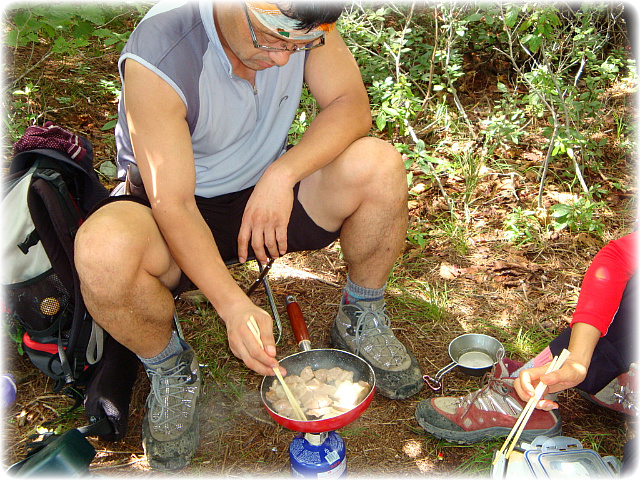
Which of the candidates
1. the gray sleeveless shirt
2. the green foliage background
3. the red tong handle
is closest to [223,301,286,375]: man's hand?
the red tong handle

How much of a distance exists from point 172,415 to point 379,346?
93cm

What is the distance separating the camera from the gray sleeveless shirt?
210 centimetres

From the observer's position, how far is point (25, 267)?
2.42 m

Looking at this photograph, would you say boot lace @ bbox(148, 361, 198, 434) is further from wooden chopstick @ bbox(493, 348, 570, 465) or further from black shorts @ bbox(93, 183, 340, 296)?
wooden chopstick @ bbox(493, 348, 570, 465)

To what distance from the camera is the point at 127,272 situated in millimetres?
2064

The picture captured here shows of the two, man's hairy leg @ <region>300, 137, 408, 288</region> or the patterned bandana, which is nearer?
the patterned bandana

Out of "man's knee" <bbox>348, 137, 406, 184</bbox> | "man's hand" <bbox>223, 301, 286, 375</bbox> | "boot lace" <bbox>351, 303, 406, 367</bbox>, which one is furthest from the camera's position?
"boot lace" <bbox>351, 303, 406, 367</bbox>

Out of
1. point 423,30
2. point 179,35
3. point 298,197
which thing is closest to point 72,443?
point 298,197

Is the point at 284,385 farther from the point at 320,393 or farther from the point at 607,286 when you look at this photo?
the point at 607,286

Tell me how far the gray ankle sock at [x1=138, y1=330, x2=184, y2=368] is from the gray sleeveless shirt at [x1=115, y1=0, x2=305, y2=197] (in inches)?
24.5

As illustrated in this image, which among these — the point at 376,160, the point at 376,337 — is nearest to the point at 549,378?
the point at 376,337

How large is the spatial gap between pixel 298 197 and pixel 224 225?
0.33 metres

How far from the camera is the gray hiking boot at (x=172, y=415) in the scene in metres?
2.28

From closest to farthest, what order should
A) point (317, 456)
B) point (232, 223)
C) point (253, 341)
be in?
point (253, 341) → point (317, 456) → point (232, 223)
